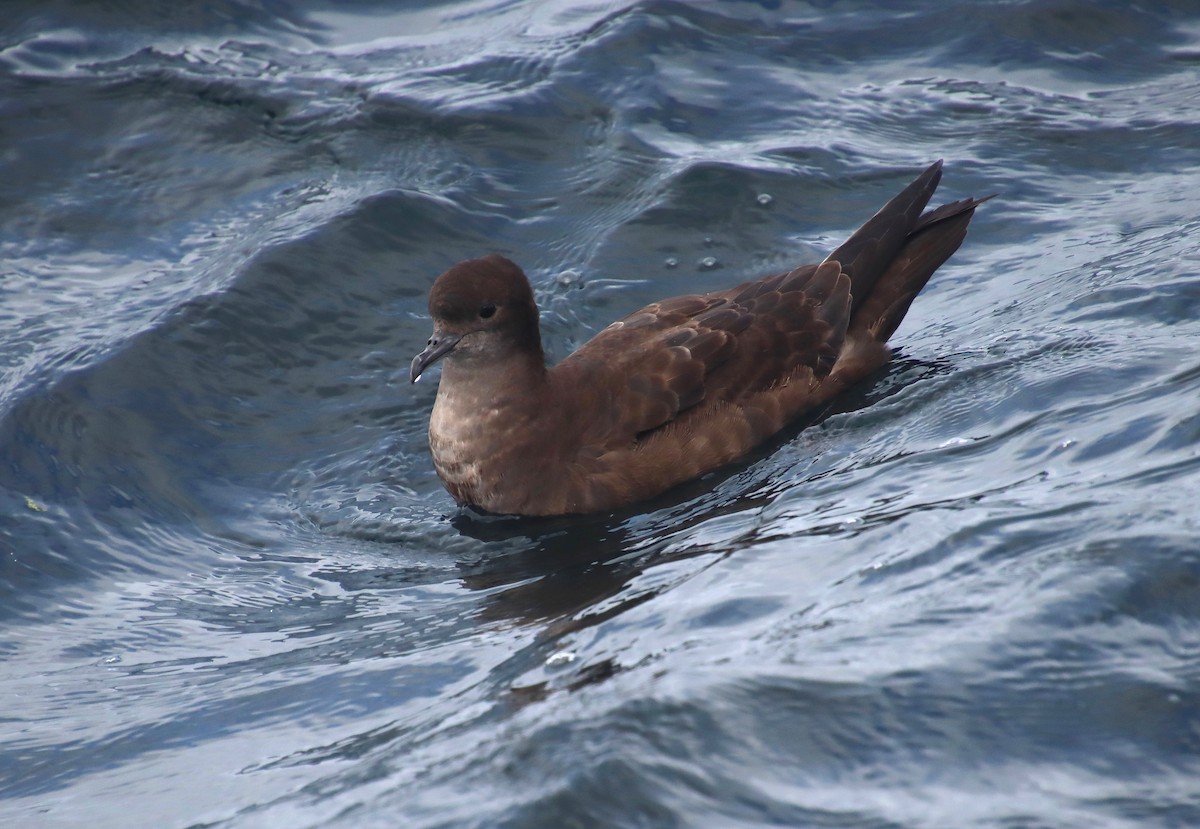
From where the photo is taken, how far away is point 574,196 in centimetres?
916

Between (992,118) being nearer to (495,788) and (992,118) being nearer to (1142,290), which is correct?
(1142,290)

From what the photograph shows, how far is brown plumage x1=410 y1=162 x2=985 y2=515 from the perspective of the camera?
6383 mm

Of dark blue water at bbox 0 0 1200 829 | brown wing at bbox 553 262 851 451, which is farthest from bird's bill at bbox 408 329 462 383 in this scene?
dark blue water at bbox 0 0 1200 829

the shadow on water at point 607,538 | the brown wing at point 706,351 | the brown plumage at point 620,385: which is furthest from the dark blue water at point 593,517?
the brown wing at point 706,351

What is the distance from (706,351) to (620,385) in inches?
18.1

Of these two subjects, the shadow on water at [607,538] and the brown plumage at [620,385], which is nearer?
the shadow on water at [607,538]

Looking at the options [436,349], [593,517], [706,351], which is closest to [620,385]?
[706,351]

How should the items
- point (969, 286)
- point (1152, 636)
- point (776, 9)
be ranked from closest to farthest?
point (1152, 636) → point (969, 286) → point (776, 9)

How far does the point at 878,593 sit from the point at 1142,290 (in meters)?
3.45

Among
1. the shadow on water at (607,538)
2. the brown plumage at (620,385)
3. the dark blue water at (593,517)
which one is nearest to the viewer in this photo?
the dark blue water at (593,517)

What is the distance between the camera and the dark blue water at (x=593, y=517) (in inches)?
135

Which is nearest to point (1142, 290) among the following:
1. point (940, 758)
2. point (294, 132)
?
point (940, 758)

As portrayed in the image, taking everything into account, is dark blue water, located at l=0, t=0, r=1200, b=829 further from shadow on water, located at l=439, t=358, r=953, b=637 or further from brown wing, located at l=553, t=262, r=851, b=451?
brown wing, located at l=553, t=262, r=851, b=451

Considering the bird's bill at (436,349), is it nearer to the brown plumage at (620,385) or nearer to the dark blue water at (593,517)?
the brown plumage at (620,385)
